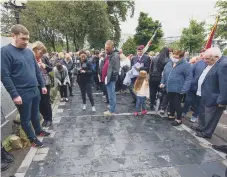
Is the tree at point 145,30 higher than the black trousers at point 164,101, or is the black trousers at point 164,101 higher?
the tree at point 145,30

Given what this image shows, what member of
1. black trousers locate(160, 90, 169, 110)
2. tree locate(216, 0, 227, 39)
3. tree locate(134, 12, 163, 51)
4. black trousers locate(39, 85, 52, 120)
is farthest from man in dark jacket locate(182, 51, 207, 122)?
tree locate(134, 12, 163, 51)

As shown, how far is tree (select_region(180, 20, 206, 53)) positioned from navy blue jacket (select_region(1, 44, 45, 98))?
23674 mm

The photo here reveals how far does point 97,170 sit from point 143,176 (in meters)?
0.72

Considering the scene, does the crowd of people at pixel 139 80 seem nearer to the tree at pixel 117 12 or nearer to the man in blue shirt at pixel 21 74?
the man in blue shirt at pixel 21 74

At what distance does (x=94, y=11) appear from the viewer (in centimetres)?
2150

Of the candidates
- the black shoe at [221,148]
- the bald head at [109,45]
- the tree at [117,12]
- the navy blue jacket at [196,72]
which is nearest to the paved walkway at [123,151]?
the black shoe at [221,148]

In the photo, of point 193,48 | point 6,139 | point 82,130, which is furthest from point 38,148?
point 193,48

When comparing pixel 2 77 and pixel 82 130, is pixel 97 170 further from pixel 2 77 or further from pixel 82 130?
pixel 2 77

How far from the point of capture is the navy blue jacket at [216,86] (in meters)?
3.72

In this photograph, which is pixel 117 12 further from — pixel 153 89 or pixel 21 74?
pixel 21 74

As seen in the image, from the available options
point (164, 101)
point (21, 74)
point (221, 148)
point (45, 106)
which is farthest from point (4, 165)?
point (164, 101)

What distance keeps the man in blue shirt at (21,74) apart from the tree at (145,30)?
3366 cm

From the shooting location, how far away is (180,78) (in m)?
5.05

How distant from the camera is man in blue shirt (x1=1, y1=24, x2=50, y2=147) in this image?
11.0 feet
